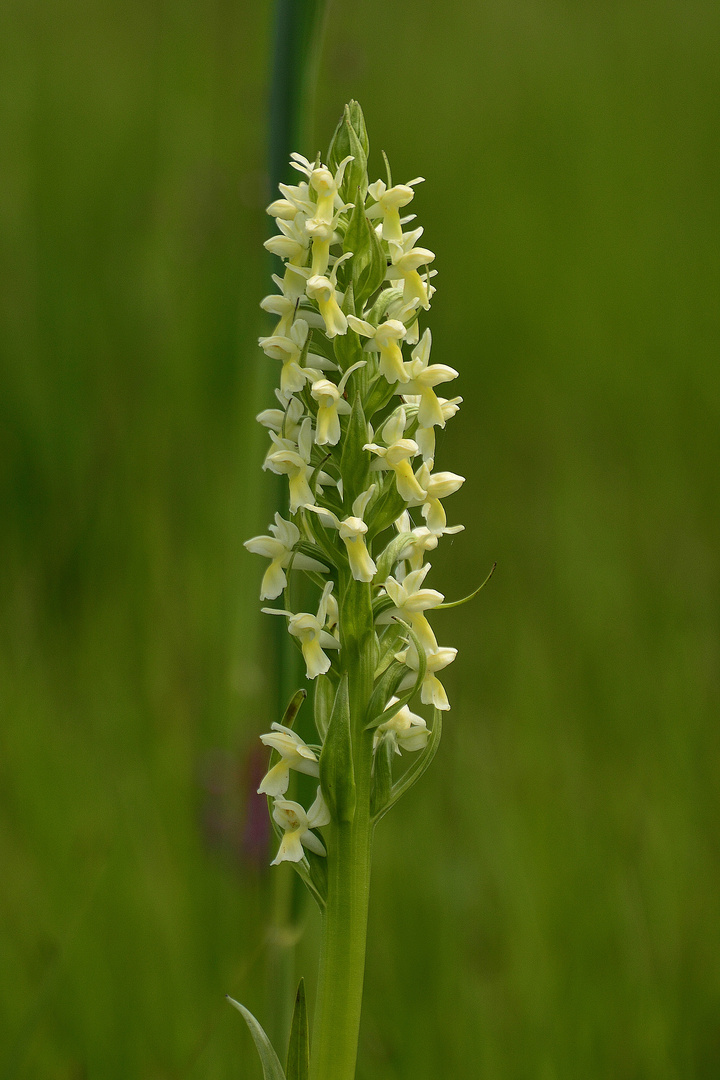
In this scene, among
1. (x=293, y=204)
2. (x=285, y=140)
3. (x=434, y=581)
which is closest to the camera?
(x=293, y=204)

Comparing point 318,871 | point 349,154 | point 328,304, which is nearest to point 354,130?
point 349,154

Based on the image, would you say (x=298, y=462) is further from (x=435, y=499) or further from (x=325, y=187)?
(x=325, y=187)

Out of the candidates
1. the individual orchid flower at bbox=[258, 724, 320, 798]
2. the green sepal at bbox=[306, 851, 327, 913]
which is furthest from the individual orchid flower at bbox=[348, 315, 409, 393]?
the green sepal at bbox=[306, 851, 327, 913]

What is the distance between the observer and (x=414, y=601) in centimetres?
112

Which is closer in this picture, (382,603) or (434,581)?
(382,603)

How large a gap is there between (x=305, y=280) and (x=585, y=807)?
71.6 inches

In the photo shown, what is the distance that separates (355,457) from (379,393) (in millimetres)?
104

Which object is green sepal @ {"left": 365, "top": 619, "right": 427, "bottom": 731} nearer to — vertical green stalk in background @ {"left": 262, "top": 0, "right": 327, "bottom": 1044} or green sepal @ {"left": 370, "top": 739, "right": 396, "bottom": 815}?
green sepal @ {"left": 370, "top": 739, "right": 396, "bottom": 815}

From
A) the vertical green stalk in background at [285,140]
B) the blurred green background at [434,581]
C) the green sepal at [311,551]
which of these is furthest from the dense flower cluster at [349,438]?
the blurred green background at [434,581]

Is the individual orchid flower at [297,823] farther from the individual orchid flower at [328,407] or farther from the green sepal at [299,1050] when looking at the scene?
the individual orchid flower at [328,407]

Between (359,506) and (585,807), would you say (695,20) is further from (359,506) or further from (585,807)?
(359,506)

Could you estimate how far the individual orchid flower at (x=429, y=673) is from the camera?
1.12 m

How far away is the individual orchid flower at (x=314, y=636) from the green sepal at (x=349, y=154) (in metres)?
0.48

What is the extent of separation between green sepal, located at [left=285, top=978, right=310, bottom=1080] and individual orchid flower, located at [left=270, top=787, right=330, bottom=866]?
173mm
